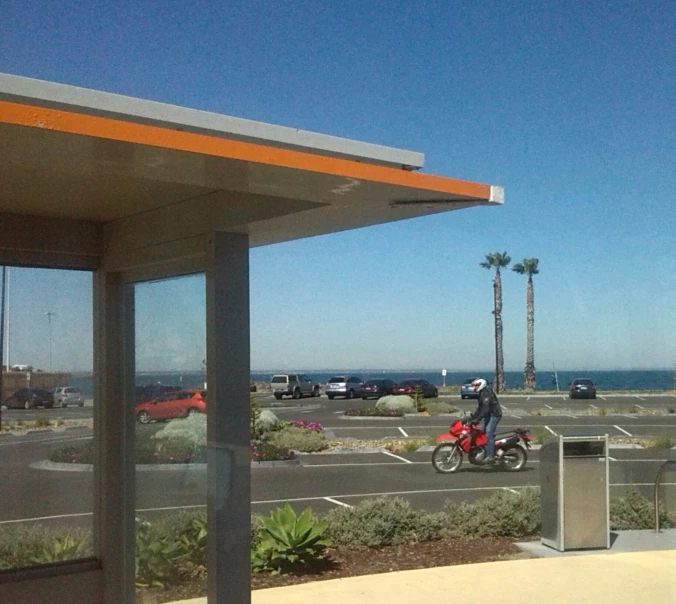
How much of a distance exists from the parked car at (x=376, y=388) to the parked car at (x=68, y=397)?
42.4 metres

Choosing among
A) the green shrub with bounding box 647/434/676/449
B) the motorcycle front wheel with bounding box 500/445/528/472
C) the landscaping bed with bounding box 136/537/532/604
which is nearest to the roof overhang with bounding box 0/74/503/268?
the landscaping bed with bounding box 136/537/532/604

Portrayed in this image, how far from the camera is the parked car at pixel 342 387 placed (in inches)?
1934

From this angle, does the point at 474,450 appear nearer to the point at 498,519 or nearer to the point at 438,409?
the point at 498,519

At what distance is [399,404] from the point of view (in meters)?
37.2

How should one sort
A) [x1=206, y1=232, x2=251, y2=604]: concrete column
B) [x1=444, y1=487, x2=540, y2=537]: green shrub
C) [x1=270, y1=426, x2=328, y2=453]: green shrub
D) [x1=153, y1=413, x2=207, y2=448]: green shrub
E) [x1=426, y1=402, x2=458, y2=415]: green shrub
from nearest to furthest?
[x1=206, y1=232, x2=251, y2=604]: concrete column, [x1=153, y1=413, x2=207, y2=448]: green shrub, [x1=444, y1=487, x2=540, y2=537]: green shrub, [x1=270, y1=426, x2=328, y2=453]: green shrub, [x1=426, y1=402, x2=458, y2=415]: green shrub

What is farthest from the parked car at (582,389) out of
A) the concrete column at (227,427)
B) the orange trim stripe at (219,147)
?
the orange trim stripe at (219,147)

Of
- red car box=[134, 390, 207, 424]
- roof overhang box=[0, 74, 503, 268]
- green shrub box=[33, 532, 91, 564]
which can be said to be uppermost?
roof overhang box=[0, 74, 503, 268]

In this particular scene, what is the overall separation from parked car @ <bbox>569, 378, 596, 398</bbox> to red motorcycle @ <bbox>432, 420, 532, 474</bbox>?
3336 cm

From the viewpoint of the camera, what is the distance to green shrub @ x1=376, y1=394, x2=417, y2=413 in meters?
36.4

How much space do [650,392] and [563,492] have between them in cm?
4182

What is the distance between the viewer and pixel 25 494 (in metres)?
4.96

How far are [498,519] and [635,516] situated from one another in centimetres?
165

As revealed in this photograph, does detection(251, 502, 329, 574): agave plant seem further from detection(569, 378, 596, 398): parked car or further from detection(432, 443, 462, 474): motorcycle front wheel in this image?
detection(569, 378, 596, 398): parked car

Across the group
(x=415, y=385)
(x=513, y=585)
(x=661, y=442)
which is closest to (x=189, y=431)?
(x=513, y=585)
